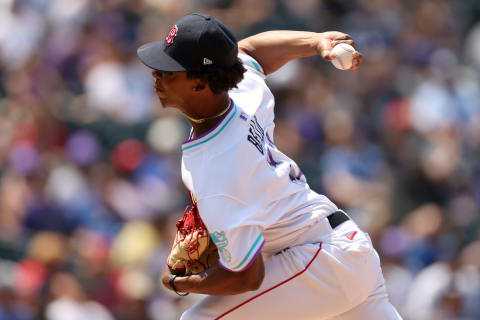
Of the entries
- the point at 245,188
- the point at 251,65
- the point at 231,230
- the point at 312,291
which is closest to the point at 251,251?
the point at 231,230

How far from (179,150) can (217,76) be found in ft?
16.7

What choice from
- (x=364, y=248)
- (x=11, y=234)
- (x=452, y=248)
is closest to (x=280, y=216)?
(x=364, y=248)

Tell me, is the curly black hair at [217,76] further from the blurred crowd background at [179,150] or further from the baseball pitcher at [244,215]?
the blurred crowd background at [179,150]

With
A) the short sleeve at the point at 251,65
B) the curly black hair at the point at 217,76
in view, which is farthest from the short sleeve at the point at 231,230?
the short sleeve at the point at 251,65

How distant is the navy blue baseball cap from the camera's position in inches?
127

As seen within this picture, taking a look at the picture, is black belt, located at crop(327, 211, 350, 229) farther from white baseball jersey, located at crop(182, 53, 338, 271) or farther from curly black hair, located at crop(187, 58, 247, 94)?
curly black hair, located at crop(187, 58, 247, 94)

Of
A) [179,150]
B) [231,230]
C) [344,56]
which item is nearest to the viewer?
[231,230]

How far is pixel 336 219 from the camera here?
12.0 feet

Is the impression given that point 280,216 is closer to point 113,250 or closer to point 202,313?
point 202,313

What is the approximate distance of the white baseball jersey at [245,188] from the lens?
10.2 feet

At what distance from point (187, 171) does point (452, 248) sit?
4433 mm

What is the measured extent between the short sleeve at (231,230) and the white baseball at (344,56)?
2.26 feet

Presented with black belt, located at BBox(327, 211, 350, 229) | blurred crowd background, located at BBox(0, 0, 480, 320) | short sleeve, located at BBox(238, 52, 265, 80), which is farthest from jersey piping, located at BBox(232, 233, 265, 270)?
blurred crowd background, located at BBox(0, 0, 480, 320)

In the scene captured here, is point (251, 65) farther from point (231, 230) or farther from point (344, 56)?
point (231, 230)
